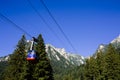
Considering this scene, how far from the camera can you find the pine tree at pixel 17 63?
49.2 m

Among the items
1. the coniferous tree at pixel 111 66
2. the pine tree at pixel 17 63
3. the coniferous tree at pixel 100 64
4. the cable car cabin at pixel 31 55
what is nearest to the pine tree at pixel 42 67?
the pine tree at pixel 17 63

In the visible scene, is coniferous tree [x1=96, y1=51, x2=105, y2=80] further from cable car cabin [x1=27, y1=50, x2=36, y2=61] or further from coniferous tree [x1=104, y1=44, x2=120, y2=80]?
cable car cabin [x1=27, y1=50, x2=36, y2=61]

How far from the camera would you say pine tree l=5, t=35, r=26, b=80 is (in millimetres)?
49250

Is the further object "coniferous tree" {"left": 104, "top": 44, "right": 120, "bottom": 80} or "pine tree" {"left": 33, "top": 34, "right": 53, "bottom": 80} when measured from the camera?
"coniferous tree" {"left": 104, "top": 44, "right": 120, "bottom": 80}

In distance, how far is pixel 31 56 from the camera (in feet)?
67.7

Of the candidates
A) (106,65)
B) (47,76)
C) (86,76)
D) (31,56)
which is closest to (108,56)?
(106,65)

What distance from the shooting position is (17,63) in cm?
5128

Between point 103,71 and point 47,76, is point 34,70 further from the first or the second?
point 103,71

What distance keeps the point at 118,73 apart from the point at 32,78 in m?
26.6

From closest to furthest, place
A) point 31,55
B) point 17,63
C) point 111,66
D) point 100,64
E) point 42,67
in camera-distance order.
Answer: point 31,55 < point 42,67 < point 17,63 < point 111,66 < point 100,64

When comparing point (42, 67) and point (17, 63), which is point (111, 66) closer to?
point (42, 67)

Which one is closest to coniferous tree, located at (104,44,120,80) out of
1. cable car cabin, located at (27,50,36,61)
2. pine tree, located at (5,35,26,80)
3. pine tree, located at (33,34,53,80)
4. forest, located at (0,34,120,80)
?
forest, located at (0,34,120,80)

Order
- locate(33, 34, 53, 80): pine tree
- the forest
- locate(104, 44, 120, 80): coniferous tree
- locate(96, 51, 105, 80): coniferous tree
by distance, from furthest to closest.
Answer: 1. locate(96, 51, 105, 80): coniferous tree
2. locate(104, 44, 120, 80): coniferous tree
3. the forest
4. locate(33, 34, 53, 80): pine tree

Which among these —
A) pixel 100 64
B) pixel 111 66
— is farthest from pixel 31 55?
pixel 100 64
